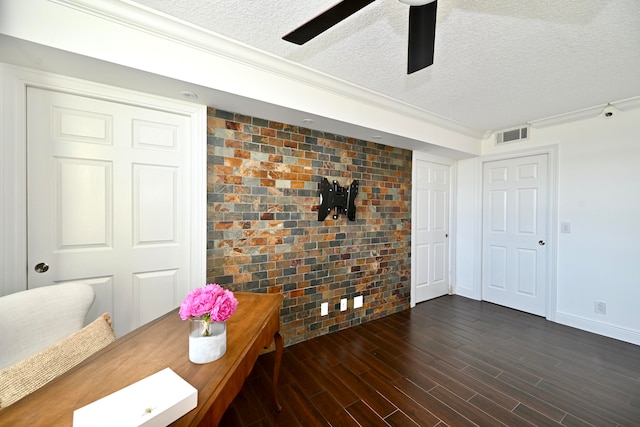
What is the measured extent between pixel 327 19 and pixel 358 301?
274 centimetres

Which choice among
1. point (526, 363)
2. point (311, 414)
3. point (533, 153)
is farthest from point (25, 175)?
point (533, 153)

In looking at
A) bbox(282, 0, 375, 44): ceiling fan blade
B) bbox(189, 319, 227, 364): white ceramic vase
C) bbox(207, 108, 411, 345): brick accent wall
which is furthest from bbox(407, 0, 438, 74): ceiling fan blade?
bbox(189, 319, 227, 364): white ceramic vase

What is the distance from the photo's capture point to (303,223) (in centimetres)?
260

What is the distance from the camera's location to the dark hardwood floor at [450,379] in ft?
5.50

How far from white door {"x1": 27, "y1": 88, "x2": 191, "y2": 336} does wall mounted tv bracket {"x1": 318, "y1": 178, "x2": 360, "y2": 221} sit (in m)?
1.29

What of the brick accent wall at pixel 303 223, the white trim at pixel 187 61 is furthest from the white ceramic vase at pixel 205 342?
the white trim at pixel 187 61

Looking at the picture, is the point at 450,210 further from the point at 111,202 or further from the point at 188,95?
the point at 111,202

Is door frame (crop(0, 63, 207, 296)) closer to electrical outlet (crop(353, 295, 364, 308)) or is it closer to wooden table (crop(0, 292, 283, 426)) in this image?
wooden table (crop(0, 292, 283, 426))

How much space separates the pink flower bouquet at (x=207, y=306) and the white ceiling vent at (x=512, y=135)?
414cm

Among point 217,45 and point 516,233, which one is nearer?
point 217,45

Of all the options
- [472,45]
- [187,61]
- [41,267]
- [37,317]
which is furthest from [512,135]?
[41,267]

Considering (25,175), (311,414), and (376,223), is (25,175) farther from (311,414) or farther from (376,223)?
(376,223)

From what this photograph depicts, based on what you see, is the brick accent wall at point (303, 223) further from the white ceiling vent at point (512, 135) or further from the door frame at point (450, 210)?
→ the white ceiling vent at point (512, 135)

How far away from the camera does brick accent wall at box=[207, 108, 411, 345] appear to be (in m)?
2.20
